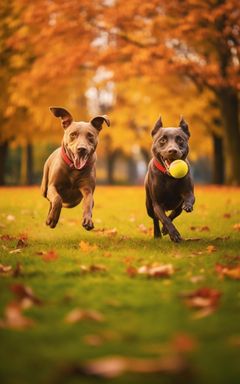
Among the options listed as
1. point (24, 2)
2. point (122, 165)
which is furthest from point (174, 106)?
point (122, 165)

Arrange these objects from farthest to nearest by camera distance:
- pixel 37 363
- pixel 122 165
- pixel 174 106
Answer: pixel 122 165 → pixel 174 106 → pixel 37 363

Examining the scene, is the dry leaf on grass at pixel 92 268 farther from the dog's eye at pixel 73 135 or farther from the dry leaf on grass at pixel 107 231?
the dry leaf on grass at pixel 107 231

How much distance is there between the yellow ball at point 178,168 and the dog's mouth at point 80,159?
1110 millimetres

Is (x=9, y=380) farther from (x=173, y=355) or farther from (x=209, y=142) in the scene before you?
(x=209, y=142)

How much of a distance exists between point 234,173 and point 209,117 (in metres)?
4.99

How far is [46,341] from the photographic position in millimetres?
2855

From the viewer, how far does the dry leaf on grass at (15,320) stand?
3111mm

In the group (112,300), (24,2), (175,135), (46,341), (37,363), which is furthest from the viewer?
(24,2)

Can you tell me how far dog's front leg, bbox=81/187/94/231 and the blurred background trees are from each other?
14.3 metres

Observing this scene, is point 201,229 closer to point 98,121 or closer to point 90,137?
point 98,121

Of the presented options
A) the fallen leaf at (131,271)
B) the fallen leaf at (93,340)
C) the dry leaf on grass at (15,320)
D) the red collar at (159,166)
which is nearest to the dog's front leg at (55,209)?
the red collar at (159,166)

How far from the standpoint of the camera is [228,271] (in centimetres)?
469

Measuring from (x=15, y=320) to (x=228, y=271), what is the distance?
7.02 feet

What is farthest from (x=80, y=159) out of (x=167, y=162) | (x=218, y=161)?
(x=218, y=161)
